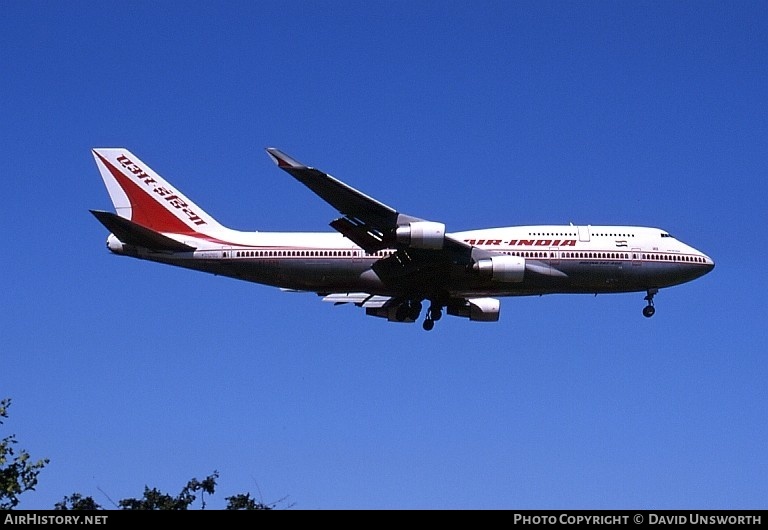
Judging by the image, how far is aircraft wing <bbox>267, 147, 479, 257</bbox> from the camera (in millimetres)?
45531

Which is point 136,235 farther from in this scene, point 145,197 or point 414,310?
point 414,310

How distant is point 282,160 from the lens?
42.8 meters

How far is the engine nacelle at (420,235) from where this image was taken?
155ft

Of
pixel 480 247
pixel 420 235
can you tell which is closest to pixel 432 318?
pixel 480 247

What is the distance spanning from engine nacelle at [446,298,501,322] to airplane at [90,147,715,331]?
48mm

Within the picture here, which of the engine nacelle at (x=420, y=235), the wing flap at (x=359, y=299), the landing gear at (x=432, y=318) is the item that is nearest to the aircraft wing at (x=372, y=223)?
the engine nacelle at (x=420, y=235)

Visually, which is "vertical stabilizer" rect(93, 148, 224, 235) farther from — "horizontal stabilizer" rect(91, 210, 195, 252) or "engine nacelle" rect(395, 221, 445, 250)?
"engine nacelle" rect(395, 221, 445, 250)

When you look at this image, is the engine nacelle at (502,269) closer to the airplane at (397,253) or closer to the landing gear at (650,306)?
the airplane at (397,253)

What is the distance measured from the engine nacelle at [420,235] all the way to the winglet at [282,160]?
20.1 ft

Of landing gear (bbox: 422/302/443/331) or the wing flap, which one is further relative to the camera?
the wing flap

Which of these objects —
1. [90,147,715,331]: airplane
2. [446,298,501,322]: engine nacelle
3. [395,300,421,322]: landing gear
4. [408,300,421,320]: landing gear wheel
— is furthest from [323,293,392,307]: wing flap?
[446,298,501,322]: engine nacelle
